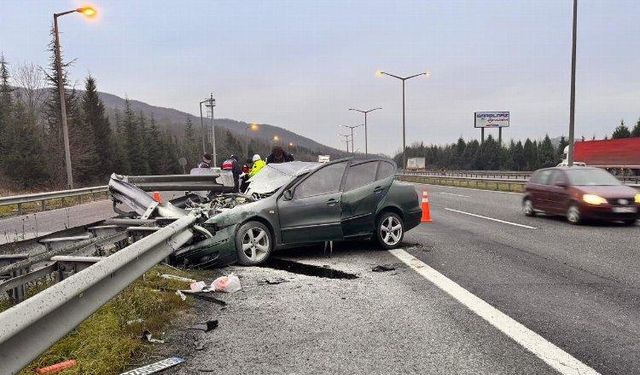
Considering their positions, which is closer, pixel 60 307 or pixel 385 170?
pixel 60 307

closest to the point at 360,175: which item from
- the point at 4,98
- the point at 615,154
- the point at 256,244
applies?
the point at 256,244

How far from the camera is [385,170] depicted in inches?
343

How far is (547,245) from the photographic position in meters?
8.75

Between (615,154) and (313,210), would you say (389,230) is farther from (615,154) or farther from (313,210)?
(615,154)

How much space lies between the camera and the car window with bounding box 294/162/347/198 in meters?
7.90

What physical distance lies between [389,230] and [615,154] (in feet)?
129

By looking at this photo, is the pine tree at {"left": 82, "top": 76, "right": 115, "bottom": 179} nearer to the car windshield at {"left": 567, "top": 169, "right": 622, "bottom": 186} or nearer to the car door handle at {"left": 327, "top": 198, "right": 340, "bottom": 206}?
the car windshield at {"left": 567, "top": 169, "right": 622, "bottom": 186}

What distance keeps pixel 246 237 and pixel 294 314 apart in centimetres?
270

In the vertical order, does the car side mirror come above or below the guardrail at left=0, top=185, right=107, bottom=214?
above

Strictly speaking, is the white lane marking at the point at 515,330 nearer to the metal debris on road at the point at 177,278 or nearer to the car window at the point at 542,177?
the metal debris on road at the point at 177,278

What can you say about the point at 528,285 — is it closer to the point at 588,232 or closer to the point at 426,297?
the point at 426,297

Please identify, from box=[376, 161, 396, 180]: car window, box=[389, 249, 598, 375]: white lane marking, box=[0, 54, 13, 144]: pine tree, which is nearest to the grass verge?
box=[389, 249, 598, 375]: white lane marking

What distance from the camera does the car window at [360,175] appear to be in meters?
8.25

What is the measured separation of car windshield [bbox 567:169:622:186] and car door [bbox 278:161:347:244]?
776 centimetres
